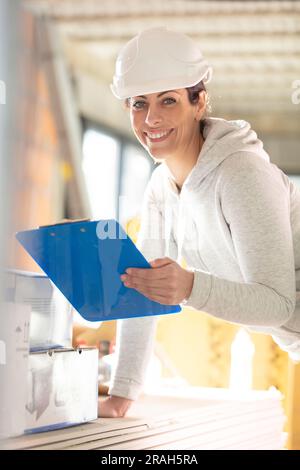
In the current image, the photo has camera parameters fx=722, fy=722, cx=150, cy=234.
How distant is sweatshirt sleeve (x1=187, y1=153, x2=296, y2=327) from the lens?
2.56 feet

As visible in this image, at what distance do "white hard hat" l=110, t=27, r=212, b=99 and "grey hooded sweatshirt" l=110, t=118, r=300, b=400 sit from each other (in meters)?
0.10

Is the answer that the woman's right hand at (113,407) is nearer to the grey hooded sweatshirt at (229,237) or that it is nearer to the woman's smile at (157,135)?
the grey hooded sweatshirt at (229,237)

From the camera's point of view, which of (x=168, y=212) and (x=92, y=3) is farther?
(x=92, y=3)

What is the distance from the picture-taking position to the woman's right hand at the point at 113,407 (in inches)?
36.3

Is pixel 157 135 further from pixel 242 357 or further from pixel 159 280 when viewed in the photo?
pixel 242 357

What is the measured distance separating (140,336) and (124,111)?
6.17 feet

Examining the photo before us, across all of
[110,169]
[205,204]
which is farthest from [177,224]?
[110,169]

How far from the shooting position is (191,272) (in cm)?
76

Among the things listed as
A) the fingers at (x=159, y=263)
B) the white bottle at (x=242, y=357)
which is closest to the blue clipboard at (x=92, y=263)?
the fingers at (x=159, y=263)

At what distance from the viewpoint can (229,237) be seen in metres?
0.89

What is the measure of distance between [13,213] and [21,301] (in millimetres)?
372

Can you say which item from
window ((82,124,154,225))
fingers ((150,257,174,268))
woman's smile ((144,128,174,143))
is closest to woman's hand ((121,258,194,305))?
fingers ((150,257,174,268))
